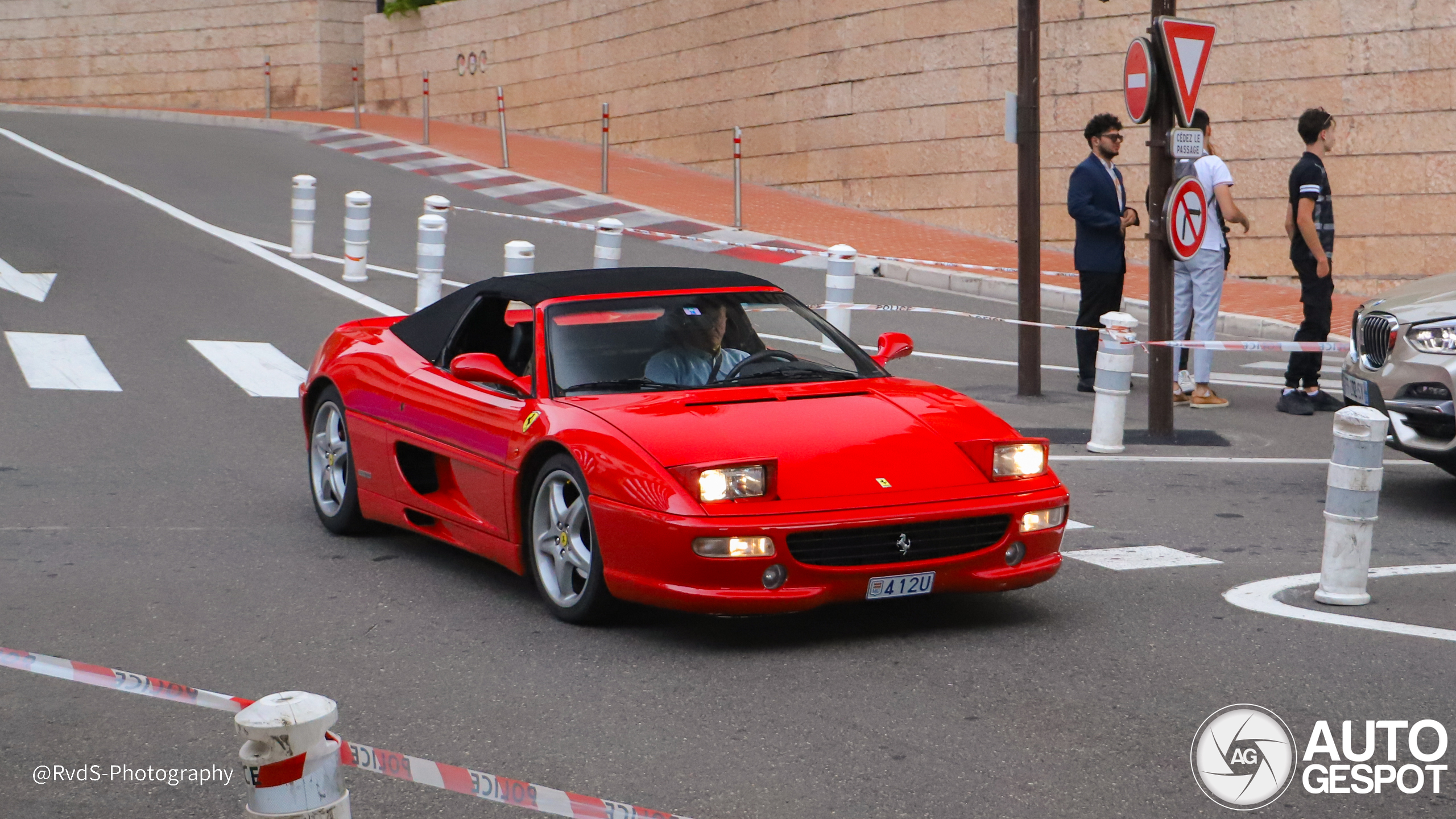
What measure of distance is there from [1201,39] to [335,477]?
571 cm

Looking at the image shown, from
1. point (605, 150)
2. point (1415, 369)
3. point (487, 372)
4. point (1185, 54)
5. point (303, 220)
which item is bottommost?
point (1415, 369)

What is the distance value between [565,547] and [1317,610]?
2.66 m

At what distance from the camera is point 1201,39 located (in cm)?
1003

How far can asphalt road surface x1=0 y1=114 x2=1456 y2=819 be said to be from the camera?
4.26m

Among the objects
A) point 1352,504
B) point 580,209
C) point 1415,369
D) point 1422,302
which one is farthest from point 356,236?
point 1352,504

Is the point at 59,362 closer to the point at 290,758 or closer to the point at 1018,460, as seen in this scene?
the point at 1018,460

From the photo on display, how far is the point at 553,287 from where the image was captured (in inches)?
266

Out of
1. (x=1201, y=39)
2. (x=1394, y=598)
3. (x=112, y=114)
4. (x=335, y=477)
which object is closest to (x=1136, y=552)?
(x=1394, y=598)

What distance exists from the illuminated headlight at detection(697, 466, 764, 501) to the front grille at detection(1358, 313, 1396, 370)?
418 cm

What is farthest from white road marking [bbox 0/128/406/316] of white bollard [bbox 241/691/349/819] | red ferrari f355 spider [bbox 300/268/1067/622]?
white bollard [bbox 241/691/349/819]

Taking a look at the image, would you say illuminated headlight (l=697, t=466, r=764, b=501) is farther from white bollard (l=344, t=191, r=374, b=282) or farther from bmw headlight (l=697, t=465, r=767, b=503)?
white bollard (l=344, t=191, r=374, b=282)

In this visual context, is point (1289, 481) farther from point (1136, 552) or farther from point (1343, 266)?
point (1343, 266)

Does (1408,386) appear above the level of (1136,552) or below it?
above

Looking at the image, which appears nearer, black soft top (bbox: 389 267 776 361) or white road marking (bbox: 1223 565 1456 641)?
white road marking (bbox: 1223 565 1456 641)
